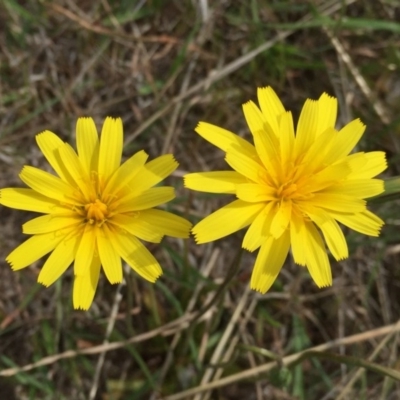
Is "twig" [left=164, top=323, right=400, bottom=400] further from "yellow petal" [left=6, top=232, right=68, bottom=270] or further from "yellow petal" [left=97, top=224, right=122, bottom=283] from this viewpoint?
"yellow petal" [left=6, top=232, right=68, bottom=270]

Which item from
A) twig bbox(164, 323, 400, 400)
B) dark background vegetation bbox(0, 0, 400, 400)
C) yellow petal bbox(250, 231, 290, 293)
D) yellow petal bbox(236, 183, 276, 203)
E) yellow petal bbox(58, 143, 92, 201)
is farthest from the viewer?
dark background vegetation bbox(0, 0, 400, 400)

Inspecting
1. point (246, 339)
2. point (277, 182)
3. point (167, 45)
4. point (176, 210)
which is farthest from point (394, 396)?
point (167, 45)

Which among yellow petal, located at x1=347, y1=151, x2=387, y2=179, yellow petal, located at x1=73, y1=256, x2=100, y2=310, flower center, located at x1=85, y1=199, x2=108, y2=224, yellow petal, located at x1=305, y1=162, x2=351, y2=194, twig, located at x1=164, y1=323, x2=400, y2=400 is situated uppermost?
yellow petal, located at x1=347, y1=151, x2=387, y2=179

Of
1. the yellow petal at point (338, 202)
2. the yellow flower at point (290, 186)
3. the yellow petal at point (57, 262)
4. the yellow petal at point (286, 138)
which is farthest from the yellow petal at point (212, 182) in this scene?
the yellow petal at point (57, 262)

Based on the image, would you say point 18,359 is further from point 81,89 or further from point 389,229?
point 389,229

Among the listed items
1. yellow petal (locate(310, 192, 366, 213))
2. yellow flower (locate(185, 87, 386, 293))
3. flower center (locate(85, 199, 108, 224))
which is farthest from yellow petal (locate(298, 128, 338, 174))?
flower center (locate(85, 199, 108, 224))

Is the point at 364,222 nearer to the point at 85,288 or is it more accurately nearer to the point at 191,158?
the point at 85,288

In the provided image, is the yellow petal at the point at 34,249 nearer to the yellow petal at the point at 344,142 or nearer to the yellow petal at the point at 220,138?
the yellow petal at the point at 220,138
